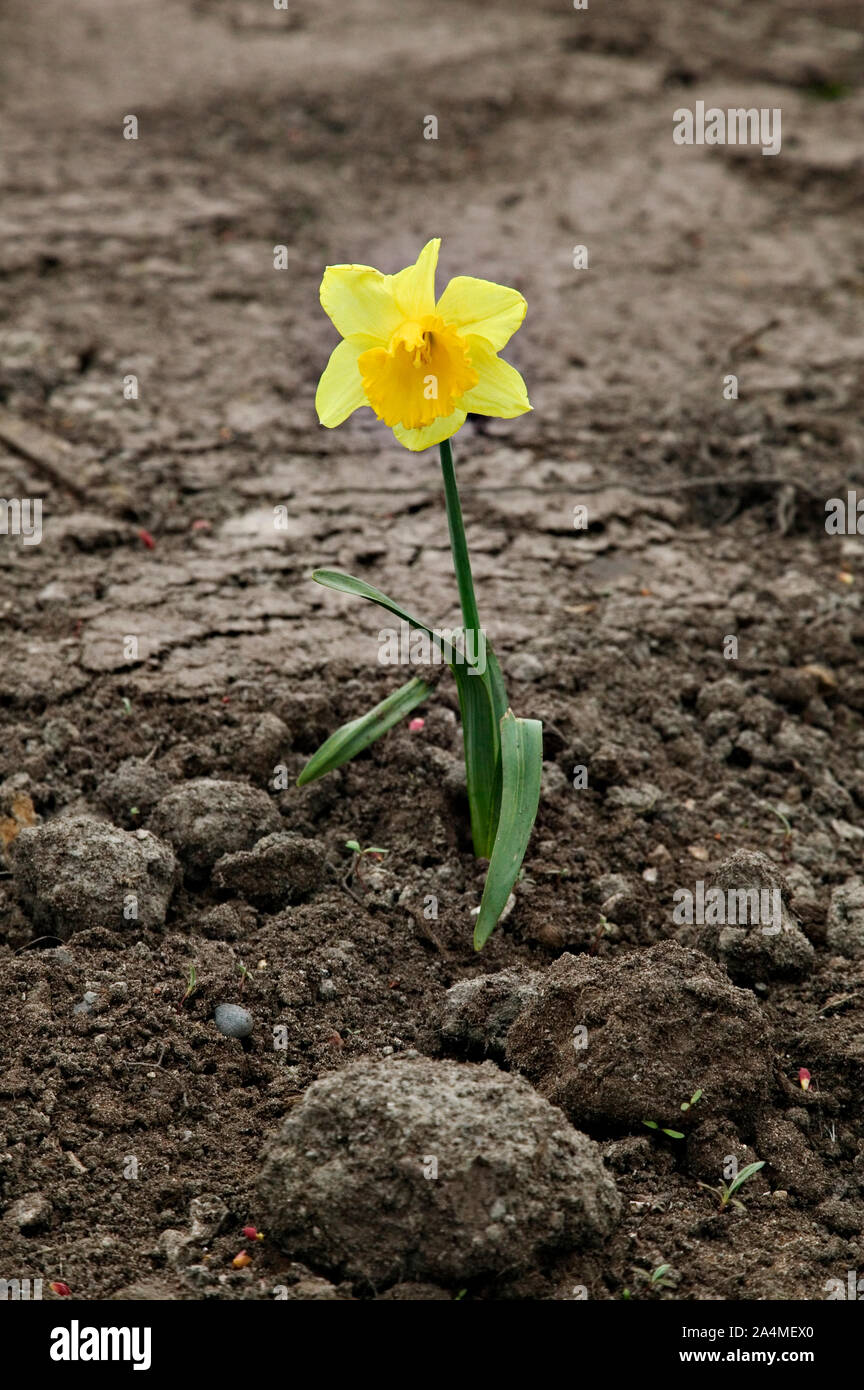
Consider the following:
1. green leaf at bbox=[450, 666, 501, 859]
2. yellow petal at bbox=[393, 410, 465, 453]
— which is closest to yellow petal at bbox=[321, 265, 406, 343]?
yellow petal at bbox=[393, 410, 465, 453]

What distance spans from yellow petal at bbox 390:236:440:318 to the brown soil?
3.46ft

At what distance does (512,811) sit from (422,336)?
2.76 feet

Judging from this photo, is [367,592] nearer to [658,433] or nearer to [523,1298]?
[523,1298]

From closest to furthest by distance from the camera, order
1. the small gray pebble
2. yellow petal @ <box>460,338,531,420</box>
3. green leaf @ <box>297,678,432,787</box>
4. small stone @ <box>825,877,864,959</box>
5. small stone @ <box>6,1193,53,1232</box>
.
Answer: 1. small stone @ <box>6,1193,53,1232</box>
2. yellow petal @ <box>460,338,531,420</box>
3. the small gray pebble
4. green leaf @ <box>297,678,432,787</box>
5. small stone @ <box>825,877,864,959</box>

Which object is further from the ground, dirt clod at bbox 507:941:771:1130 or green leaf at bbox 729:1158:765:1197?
dirt clod at bbox 507:941:771:1130

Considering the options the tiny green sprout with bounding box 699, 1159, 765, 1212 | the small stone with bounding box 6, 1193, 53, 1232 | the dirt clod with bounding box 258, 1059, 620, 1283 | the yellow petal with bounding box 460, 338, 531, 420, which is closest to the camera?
the dirt clod with bounding box 258, 1059, 620, 1283

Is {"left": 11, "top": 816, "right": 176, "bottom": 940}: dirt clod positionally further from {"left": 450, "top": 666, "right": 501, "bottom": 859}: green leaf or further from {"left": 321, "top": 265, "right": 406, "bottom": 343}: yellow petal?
{"left": 321, "top": 265, "right": 406, "bottom": 343}: yellow petal

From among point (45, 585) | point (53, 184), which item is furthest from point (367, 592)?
point (53, 184)

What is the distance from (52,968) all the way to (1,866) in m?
0.37

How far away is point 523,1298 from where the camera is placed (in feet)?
5.98

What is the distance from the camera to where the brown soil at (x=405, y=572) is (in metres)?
2.12

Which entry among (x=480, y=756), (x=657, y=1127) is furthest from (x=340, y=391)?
(x=657, y=1127)

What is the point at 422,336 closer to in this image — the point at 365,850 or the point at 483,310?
the point at 483,310

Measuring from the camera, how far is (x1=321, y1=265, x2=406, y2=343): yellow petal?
2129 millimetres
